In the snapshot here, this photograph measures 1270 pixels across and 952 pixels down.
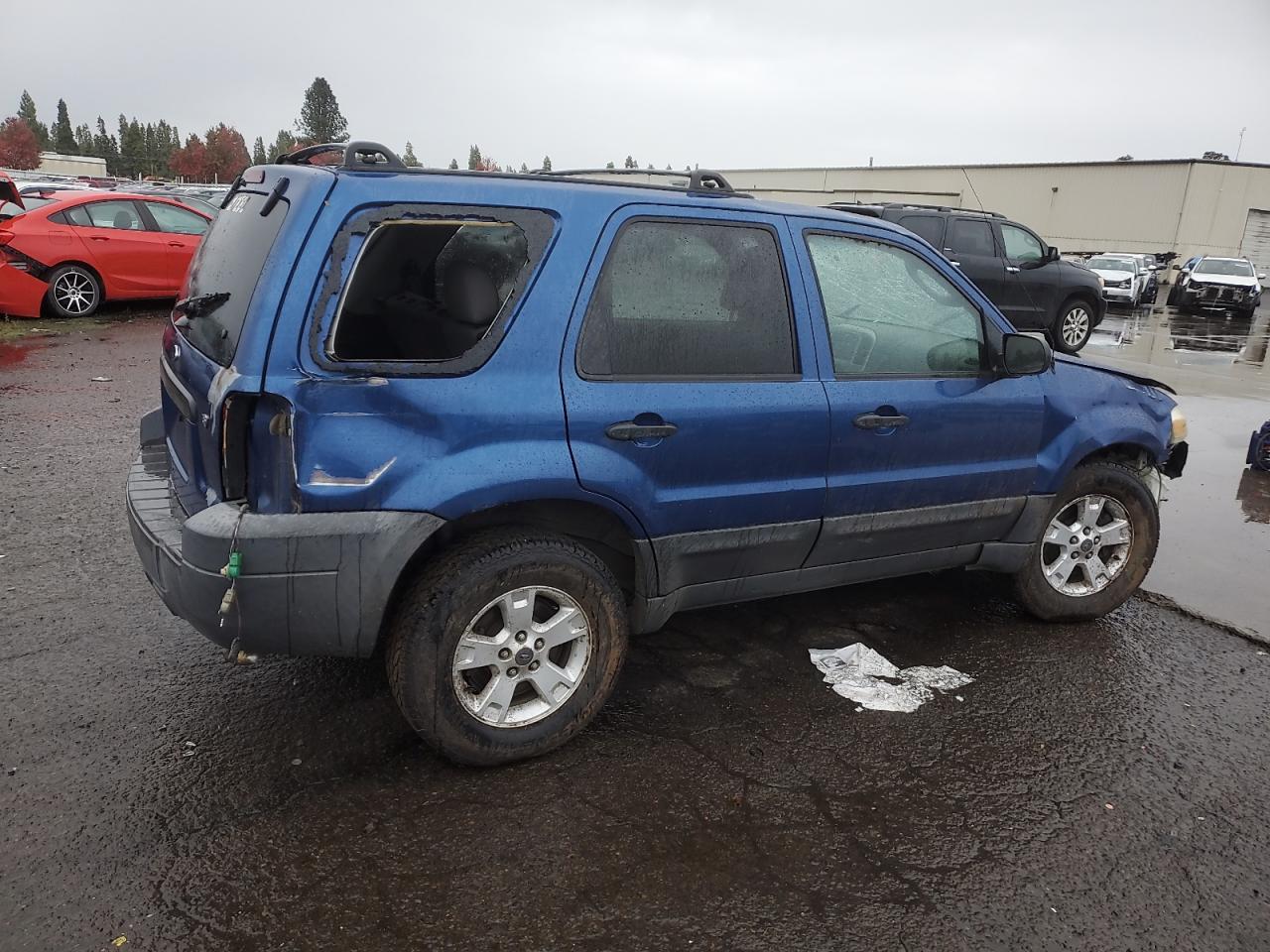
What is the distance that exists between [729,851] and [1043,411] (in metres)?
2.45

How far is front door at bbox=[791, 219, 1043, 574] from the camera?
3.57m

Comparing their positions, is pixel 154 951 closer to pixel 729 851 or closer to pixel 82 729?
pixel 82 729

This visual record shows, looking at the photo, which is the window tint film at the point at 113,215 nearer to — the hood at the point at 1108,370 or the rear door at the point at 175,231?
the rear door at the point at 175,231

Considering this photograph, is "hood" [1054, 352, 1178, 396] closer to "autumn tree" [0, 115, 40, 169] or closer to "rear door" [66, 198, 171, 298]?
"rear door" [66, 198, 171, 298]

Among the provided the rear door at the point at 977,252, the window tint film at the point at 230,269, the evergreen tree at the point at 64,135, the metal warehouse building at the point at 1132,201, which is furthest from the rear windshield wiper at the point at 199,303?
the evergreen tree at the point at 64,135

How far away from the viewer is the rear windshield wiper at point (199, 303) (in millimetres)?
2988

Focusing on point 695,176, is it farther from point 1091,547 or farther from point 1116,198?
point 1116,198

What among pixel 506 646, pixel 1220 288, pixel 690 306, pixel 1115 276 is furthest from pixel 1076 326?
pixel 506 646

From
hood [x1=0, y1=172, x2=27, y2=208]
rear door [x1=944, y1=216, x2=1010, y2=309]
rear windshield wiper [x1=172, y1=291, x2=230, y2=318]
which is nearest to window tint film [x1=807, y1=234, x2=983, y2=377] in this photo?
rear windshield wiper [x1=172, y1=291, x2=230, y2=318]

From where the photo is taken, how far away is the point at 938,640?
4.21 meters

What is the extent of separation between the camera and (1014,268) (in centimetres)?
1305

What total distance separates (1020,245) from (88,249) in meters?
13.0

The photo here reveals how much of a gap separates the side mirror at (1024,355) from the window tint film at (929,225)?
9783 millimetres

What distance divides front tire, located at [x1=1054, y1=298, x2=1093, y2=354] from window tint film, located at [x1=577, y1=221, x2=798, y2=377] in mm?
12267
